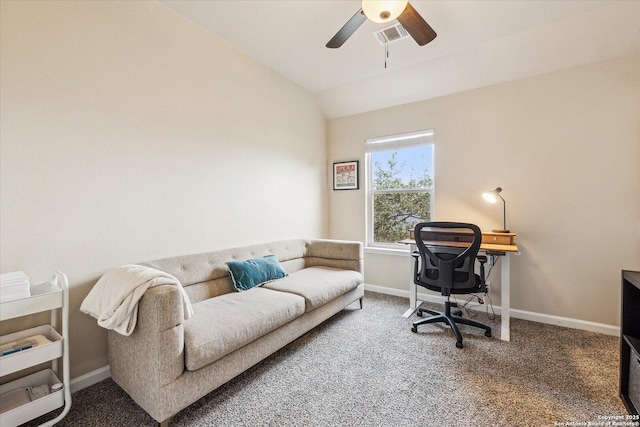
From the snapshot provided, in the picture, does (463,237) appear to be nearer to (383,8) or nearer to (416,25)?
(416,25)

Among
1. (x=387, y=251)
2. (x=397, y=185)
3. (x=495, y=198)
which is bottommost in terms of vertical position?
(x=387, y=251)

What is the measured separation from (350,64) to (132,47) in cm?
203

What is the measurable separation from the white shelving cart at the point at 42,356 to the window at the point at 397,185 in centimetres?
319

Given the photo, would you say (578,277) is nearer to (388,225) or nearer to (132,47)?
(388,225)

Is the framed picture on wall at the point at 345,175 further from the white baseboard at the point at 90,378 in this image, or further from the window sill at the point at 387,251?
the white baseboard at the point at 90,378

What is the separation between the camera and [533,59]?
2648mm

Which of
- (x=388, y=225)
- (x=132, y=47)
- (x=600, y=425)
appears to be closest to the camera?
(x=600, y=425)

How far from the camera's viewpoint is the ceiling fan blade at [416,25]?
68.1 inches

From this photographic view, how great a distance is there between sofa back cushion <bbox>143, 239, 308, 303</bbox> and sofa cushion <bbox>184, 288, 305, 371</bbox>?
0.13 meters

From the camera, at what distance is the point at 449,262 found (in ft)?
7.74

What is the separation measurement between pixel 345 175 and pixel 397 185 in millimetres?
760

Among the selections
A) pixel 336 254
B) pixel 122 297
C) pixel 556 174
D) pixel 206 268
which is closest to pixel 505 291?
pixel 556 174

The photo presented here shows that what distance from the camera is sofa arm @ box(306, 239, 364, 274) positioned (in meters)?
3.07

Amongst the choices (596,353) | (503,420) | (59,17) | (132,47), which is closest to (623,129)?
(596,353)
